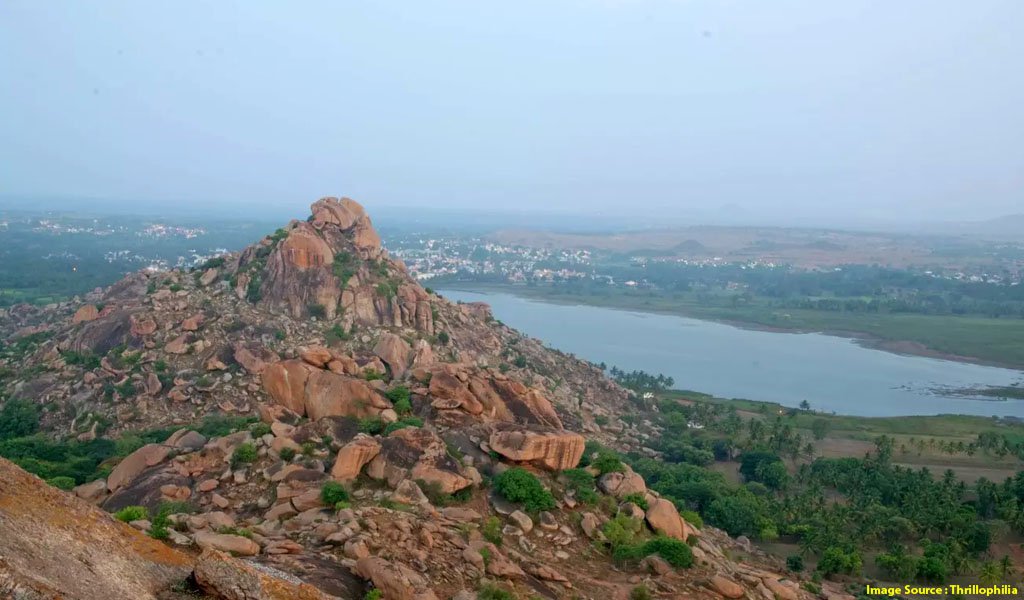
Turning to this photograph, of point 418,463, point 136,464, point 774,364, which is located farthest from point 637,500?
point 774,364

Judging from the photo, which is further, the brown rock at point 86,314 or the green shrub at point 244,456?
the brown rock at point 86,314

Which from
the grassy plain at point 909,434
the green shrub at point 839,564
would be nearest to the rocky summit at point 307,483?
the green shrub at point 839,564

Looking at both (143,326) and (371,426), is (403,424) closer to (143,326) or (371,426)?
(371,426)

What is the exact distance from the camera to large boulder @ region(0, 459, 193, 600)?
20.2 feet

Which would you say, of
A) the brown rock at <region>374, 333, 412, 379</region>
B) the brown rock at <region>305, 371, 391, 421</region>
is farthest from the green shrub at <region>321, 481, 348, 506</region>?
the brown rock at <region>374, 333, 412, 379</region>

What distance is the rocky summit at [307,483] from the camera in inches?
311

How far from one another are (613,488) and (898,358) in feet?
263

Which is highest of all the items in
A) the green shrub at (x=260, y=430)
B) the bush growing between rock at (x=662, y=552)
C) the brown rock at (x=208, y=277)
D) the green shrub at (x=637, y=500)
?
the brown rock at (x=208, y=277)

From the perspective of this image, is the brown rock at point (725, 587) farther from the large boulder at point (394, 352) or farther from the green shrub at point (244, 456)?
the large boulder at point (394, 352)

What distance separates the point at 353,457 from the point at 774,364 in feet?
240

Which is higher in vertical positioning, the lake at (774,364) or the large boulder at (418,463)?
the large boulder at (418,463)

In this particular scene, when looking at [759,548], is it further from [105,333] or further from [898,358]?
[898,358]

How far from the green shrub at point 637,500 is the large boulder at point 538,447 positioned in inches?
68.2

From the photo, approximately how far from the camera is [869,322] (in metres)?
104
